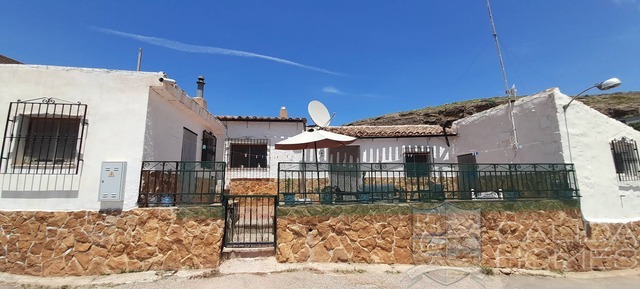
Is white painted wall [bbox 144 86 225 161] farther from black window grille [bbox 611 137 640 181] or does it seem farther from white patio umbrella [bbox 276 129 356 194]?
black window grille [bbox 611 137 640 181]

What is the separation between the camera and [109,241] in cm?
564

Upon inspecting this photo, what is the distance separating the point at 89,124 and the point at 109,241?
7.92ft

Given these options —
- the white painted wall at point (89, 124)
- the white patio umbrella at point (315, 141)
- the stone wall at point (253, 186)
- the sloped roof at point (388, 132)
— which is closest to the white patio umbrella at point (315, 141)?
the white patio umbrella at point (315, 141)

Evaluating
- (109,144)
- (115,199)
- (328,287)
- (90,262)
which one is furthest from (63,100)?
(328,287)

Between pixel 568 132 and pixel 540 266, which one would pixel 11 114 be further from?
pixel 568 132

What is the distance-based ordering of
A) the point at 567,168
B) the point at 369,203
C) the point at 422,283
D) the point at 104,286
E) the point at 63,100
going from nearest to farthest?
the point at 104,286, the point at 422,283, the point at 63,100, the point at 369,203, the point at 567,168

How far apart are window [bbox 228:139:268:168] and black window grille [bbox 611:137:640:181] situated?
38.1ft

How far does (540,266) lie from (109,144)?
10007 mm

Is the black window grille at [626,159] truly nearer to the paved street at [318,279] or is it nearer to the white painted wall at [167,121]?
→ the paved street at [318,279]

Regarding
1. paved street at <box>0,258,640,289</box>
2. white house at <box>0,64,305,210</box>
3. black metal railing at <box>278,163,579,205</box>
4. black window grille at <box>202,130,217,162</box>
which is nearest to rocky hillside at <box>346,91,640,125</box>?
black metal railing at <box>278,163,579,205</box>

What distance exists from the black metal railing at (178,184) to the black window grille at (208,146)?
12.9ft

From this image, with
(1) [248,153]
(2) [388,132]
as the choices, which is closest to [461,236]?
(2) [388,132]

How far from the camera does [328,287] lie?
5184mm

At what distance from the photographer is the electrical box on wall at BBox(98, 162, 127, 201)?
5.66 metres
